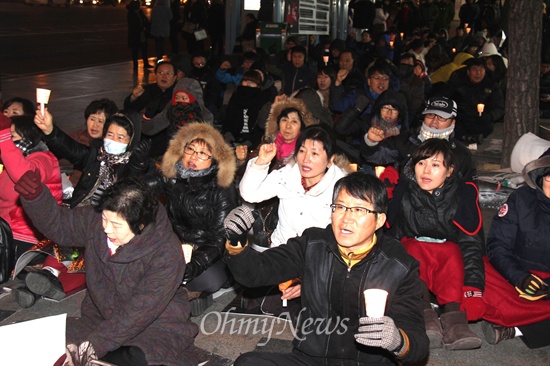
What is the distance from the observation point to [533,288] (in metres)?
4.98

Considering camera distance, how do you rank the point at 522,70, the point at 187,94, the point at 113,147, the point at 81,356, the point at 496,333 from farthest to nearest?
the point at 522,70
the point at 187,94
the point at 113,147
the point at 496,333
the point at 81,356

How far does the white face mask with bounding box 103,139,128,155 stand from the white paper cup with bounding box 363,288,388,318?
3668 millimetres

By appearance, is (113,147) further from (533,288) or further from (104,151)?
(533,288)

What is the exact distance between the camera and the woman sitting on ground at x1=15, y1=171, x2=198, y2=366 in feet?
13.2

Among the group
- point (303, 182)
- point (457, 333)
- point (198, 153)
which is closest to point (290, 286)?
point (303, 182)

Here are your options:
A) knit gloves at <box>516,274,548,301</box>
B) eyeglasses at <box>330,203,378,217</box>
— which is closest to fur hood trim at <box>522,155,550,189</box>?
knit gloves at <box>516,274,548,301</box>

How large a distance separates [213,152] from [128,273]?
1.80 meters

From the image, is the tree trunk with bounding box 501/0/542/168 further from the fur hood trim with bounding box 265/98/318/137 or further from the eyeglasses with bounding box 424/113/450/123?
the fur hood trim with bounding box 265/98/318/137

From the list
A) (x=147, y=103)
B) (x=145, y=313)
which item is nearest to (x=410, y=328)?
(x=145, y=313)

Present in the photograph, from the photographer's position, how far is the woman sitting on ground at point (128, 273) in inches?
158

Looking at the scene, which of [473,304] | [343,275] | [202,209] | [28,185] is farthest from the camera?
[202,209]

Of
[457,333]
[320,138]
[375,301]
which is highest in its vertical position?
[320,138]

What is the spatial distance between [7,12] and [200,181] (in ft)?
118

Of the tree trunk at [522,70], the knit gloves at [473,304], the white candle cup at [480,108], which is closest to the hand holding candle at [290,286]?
the knit gloves at [473,304]
